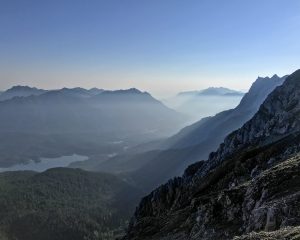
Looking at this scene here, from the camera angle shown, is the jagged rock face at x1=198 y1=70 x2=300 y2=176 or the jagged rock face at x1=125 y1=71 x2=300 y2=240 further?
the jagged rock face at x1=198 y1=70 x2=300 y2=176

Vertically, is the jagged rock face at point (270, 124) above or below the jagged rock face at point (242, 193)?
above

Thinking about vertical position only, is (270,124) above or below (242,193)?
above

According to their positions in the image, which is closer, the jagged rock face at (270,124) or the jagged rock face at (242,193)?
the jagged rock face at (242,193)

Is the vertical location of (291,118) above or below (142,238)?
above

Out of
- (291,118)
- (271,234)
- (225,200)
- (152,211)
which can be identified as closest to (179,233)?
(225,200)

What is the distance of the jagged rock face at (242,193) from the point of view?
46.9 meters

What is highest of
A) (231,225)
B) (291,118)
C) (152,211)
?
(291,118)

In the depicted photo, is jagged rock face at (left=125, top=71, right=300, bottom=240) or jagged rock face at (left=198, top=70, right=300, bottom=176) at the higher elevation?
jagged rock face at (left=198, top=70, right=300, bottom=176)

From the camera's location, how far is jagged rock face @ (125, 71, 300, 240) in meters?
46.9

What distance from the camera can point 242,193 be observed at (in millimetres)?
59312

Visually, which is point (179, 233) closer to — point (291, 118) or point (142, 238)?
point (142, 238)

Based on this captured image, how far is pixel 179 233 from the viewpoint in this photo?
6594cm

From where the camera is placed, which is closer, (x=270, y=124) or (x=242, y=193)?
(x=242, y=193)

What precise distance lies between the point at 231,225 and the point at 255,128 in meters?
85.4
